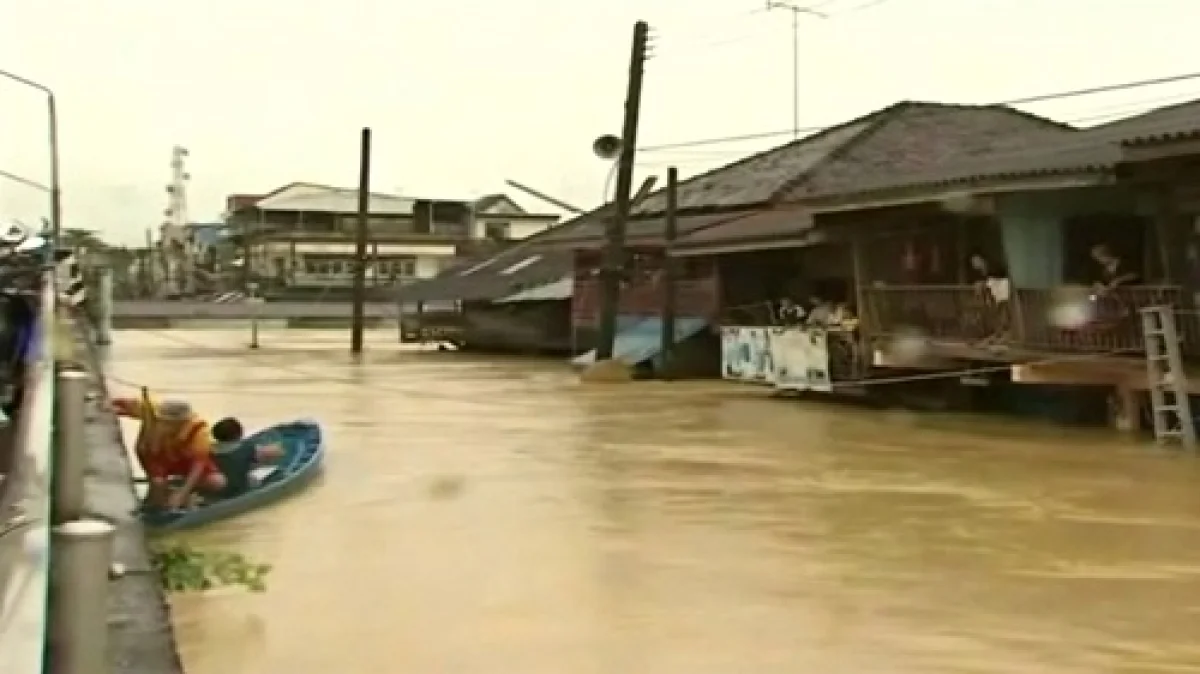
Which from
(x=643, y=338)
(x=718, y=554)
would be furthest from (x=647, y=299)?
(x=718, y=554)

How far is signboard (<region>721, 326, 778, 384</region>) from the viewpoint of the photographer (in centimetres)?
2375

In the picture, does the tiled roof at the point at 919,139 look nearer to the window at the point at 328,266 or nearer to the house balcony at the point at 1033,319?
the house balcony at the point at 1033,319

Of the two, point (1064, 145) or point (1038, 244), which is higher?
point (1064, 145)

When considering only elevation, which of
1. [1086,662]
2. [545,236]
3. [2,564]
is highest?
[545,236]

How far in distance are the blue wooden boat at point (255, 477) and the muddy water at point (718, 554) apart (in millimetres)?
211

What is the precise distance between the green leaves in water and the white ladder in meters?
9.92

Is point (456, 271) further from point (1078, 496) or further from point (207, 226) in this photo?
point (207, 226)

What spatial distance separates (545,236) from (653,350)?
12.8 metres

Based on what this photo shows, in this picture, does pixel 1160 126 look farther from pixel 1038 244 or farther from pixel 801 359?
pixel 801 359

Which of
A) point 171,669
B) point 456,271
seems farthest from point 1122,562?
point 456,271

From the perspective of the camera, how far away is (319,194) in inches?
3307

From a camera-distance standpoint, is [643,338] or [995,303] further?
[643,338]

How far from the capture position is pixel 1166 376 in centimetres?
1566

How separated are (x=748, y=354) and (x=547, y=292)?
13.5m
